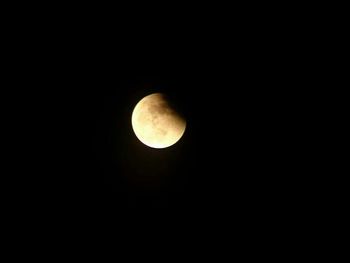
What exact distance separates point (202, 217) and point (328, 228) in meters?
2.85

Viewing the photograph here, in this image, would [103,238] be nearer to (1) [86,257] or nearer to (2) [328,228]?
(1) [86,257]

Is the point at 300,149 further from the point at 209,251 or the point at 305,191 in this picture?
the point at 209,251

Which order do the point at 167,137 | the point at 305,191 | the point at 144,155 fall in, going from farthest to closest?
the point at 305,191
the point at 144,155
the point at 167,137

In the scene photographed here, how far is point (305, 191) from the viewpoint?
6.95 m

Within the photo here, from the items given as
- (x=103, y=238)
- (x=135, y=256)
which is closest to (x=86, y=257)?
(x=103, y=238)

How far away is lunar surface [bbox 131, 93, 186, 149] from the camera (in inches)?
208

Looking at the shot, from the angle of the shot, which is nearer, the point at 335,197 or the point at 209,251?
the point at 335,197

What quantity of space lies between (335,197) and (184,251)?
3.66m

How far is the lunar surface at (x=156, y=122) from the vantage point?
5.29 m

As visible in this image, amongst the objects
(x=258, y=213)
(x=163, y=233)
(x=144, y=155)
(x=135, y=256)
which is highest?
(x=144, y=155)

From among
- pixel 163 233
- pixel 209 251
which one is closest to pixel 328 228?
pixel 209 251

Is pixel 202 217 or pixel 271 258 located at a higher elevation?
pixel 202 217

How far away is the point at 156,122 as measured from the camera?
17.5ft

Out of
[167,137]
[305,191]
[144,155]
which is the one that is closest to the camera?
[167,137]
